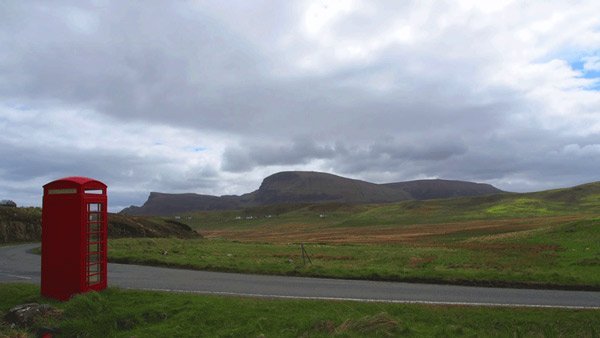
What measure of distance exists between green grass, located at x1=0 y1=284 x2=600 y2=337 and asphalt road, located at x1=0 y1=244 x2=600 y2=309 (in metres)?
1.72

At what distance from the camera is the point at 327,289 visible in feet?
54.9

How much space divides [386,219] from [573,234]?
279 ft

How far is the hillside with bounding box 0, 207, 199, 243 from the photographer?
45.0 meters

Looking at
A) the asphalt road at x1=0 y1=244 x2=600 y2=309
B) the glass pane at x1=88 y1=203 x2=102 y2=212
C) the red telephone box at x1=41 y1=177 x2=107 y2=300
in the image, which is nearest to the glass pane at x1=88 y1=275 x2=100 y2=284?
the red telephone box at x1=41 y1=177 x2=107 y2=300

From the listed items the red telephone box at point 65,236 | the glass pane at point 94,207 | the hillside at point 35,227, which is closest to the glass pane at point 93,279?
the red telephone box at point 65,236

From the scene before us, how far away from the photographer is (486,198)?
16262cm

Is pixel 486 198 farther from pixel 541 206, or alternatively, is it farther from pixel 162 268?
pixel 162 268

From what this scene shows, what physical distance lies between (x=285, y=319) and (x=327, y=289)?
17.4 feet

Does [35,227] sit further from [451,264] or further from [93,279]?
[451,264]

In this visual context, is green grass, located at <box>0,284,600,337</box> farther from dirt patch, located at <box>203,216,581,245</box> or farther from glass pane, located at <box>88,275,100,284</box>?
dirt patch, located at <box>203,216,581,245</box>

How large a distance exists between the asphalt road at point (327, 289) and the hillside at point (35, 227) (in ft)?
88.4

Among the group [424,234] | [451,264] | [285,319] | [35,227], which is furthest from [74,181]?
[424,234]

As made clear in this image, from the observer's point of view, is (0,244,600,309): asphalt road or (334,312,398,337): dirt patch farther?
(0,244,600,309): asphalt road

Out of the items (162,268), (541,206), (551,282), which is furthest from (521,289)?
(541,206)
